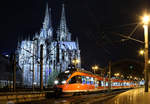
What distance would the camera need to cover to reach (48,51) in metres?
109

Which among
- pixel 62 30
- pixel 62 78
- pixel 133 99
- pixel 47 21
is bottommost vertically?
pixel 133 99

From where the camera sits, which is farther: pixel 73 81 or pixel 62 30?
pixel 62 30

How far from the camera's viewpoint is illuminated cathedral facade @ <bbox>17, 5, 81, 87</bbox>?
97.1m

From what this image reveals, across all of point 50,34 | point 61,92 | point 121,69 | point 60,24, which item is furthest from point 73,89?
point 121,69

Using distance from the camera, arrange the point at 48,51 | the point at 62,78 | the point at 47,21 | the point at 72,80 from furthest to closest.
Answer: the point at 47,21 → the point at 48,51 → the point at 62,78 → the point at 72,80

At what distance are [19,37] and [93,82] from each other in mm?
93986

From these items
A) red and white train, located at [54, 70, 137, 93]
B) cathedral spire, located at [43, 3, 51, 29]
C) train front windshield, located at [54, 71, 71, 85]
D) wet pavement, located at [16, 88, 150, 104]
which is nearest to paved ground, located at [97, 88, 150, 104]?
wet pavement, located at [16, 88, 150, 104]

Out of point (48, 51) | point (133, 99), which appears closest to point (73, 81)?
point (133, 99)

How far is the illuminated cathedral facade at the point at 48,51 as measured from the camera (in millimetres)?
97094

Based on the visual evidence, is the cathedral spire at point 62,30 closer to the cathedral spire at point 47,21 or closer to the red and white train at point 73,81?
the cathedral spire at point 47,21

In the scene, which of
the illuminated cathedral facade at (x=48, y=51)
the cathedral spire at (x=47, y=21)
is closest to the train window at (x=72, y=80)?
the illuminated cathedral facade at (x=48, y=51)

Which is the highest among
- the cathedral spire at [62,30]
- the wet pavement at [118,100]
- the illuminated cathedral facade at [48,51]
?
the cathedral spire at [62,30]

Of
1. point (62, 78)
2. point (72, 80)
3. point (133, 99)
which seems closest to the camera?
point (133, 99)

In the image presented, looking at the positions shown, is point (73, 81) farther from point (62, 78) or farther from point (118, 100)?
point (118, 100)
